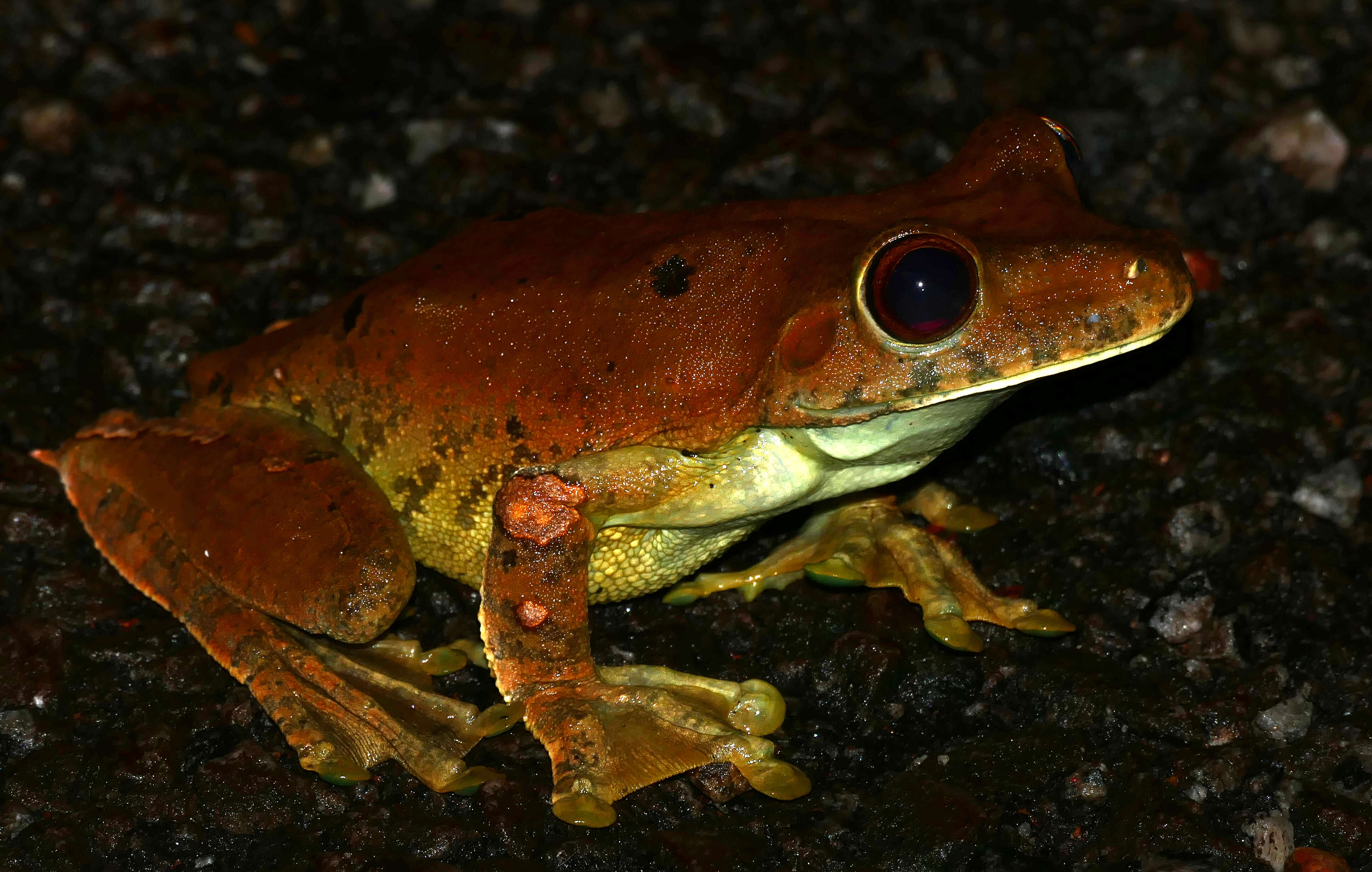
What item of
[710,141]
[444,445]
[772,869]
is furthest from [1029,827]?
[710,141]

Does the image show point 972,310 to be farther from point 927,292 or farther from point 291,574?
point 291,574

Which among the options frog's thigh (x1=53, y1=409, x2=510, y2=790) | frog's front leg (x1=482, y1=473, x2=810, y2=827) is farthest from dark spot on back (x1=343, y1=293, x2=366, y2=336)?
frog's front leg (x1=482, y1=473, x2=810, y2=827)

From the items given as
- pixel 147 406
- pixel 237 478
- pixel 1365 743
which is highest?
pixel 237 478

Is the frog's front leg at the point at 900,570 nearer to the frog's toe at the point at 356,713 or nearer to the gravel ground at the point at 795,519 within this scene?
the gravel ground at the point at 795,519

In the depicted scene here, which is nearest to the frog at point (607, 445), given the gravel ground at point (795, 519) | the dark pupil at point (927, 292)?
the dark pupil at point (927, 292)

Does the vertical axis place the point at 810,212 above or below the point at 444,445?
above

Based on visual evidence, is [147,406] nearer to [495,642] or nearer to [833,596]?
[495,642]
